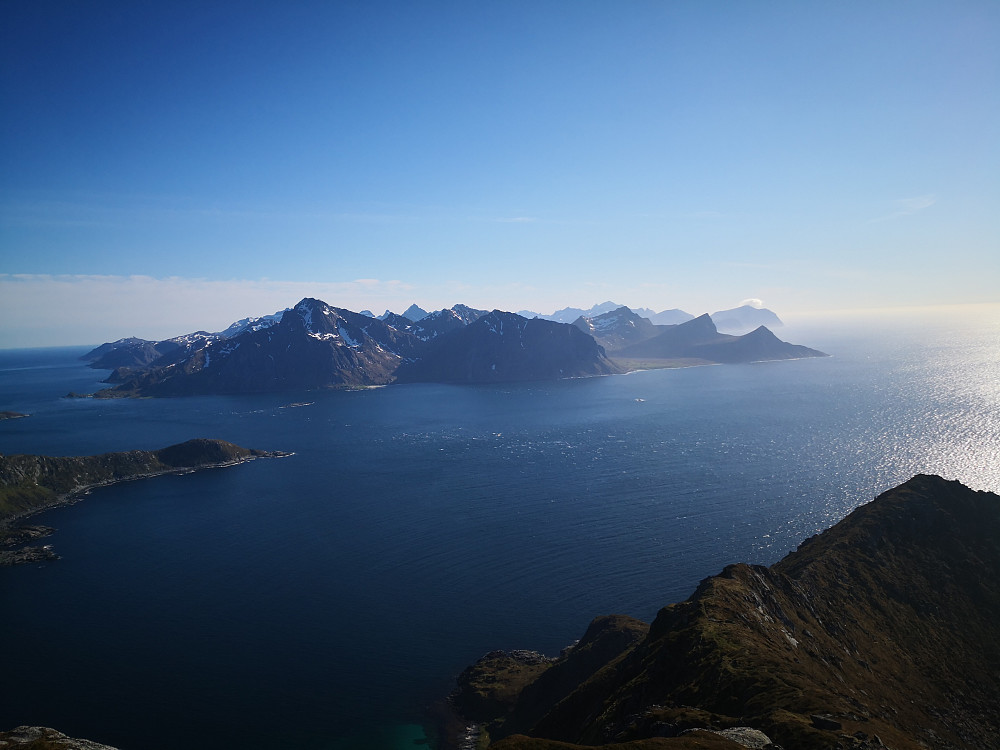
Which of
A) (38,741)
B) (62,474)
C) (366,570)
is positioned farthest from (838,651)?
(62,474)

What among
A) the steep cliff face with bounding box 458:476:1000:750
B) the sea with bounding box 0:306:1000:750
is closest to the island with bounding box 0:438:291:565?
the sea with bounding box 0:306:1000:750

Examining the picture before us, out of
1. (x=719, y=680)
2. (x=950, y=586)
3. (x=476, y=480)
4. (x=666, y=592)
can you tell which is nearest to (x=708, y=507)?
(x=666, y=592)

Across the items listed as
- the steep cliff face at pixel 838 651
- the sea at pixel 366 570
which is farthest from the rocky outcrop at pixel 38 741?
the steep cliff face at pixel 838 651

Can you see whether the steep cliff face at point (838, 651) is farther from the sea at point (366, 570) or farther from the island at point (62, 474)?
the island at point (62, 474)

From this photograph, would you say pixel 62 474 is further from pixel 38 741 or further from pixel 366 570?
pixel 38 741

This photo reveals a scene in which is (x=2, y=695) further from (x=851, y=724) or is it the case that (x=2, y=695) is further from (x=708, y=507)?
(x=708, y=507)
